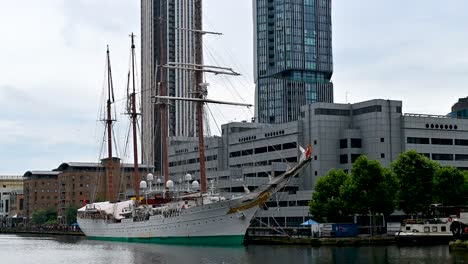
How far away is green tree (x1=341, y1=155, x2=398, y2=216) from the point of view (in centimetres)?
10044

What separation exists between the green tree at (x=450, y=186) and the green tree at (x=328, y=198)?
12.8 m

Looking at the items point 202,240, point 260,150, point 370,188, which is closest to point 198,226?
point 202,240

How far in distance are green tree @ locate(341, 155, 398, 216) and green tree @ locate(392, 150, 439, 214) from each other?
2.16 metres

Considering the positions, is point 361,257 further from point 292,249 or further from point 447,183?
point 447,183

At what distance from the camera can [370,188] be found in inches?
3971

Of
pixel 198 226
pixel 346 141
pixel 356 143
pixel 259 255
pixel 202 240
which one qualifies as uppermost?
pixel 346 141

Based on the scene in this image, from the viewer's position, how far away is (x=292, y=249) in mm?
90375

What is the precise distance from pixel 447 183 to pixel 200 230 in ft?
117

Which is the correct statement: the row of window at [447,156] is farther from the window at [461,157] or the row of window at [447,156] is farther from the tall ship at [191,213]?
the tall ship at [191,213]

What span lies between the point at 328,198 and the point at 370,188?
7.87 meters

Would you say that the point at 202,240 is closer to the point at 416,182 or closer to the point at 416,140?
the point at 416,182

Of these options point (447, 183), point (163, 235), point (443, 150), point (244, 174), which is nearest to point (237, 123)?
point (244, 174)

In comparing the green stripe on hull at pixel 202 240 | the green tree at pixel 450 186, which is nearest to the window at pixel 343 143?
the green tree at pixel 450 186

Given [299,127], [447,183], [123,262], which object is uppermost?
[299,127]
